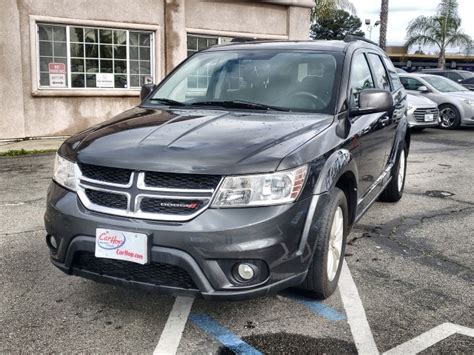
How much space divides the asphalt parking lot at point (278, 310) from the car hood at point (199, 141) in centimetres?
100

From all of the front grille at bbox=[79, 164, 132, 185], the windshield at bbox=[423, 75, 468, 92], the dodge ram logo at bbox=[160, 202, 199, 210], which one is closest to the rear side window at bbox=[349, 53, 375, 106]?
the dodge ram logo at bbox=[160, 202, 199, 210]

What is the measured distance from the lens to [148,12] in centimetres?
1195

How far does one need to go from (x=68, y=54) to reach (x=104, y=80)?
965mm

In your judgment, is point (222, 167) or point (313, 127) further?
point (313, 127)

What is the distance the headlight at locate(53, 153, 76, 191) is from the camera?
3.16m

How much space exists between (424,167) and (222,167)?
268 inches

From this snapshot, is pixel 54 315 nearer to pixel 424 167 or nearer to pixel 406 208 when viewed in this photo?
pixel 406 208

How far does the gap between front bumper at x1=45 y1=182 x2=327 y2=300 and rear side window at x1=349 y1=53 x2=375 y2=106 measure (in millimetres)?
1466

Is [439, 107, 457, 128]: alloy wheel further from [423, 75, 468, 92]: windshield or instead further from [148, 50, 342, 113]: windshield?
[148, 50, 342, 113]: windshield

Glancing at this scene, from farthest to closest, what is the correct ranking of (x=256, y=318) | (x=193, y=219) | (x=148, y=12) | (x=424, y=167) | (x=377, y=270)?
(x=148, y=12), (x=424, y=167), (x=377, y=270), (x=256, y=318), (x=193, y=219)

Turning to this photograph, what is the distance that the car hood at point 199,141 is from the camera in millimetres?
2850

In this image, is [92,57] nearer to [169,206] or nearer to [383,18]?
[169,206]

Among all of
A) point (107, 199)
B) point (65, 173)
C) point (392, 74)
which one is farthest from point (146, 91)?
point (392, 74)

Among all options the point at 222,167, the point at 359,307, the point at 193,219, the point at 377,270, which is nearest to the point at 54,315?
the point at 193,219
